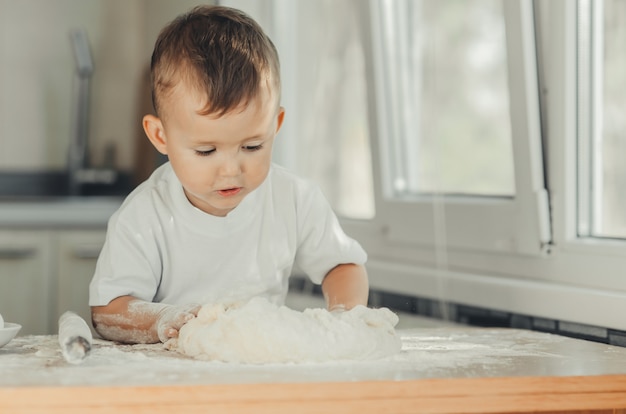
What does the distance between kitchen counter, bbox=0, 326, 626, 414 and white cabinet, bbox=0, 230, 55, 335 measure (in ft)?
4.63

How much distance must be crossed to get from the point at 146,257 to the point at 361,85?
3.52 feet

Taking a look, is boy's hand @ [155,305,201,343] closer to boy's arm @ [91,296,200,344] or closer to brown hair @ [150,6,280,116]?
boy's arm @ [91,296,200,344]

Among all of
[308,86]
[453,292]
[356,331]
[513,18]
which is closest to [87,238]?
[308,86]

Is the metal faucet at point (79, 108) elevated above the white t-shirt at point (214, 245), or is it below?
above

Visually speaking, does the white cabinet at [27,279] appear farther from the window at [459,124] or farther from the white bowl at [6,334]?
the white bowl at [6,334]

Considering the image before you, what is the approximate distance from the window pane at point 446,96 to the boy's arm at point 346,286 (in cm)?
44

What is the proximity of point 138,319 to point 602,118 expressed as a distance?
839 mm

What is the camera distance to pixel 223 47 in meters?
1.24

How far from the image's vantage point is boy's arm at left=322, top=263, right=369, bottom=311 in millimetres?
1417

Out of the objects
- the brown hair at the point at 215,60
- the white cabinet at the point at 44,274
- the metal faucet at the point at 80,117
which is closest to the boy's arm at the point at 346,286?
the brown hair at the point at 215,60

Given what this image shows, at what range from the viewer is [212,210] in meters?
1.43

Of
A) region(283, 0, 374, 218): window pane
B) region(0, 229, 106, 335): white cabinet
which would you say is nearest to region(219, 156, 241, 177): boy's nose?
region(283, 0, 374, 218): window pane

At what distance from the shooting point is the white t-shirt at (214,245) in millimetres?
1353

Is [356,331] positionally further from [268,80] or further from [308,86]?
[308,86]
